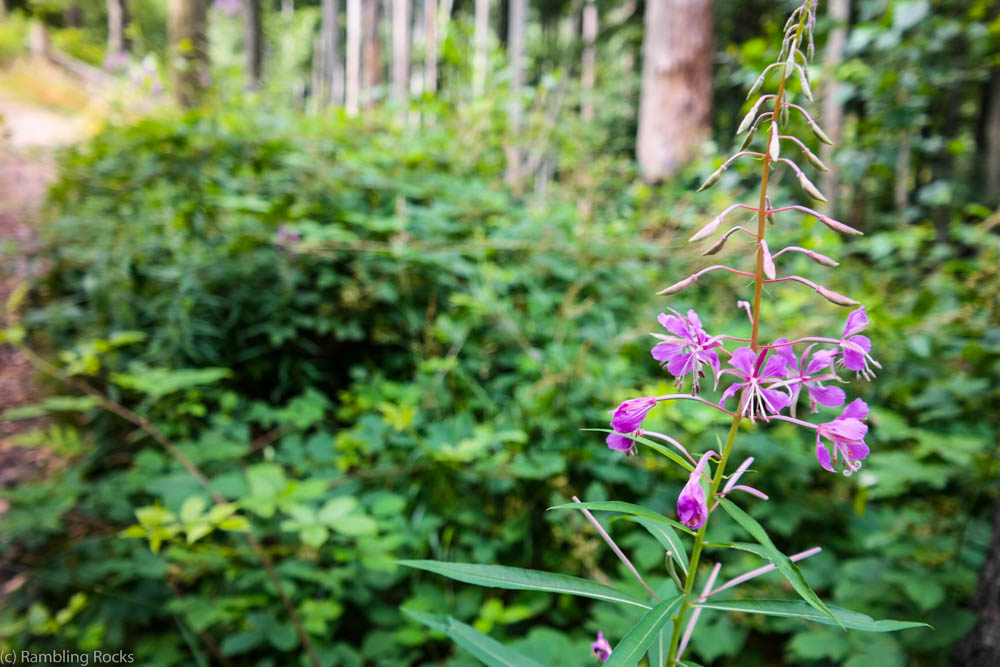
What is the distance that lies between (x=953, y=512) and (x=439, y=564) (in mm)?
1936

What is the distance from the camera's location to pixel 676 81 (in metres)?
4.72

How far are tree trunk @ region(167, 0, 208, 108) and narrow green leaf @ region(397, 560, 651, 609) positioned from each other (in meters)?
3.34

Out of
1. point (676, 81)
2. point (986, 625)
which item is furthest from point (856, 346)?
point (676, 81)

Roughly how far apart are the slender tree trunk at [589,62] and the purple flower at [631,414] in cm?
885

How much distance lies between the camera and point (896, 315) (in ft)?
8.20

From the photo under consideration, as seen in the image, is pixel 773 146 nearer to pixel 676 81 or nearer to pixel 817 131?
pixel 817 131

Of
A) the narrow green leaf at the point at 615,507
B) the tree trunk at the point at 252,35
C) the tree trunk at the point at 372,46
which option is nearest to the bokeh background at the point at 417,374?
the narrow green leaf at the point at 615,507

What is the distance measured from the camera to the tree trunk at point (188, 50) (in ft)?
12.1

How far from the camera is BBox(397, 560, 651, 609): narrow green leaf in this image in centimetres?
58

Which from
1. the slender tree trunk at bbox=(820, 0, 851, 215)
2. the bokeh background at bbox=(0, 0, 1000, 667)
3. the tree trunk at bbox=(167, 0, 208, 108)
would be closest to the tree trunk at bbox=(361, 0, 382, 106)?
the tree trunk at bbox=(167, 0, 208, 108)

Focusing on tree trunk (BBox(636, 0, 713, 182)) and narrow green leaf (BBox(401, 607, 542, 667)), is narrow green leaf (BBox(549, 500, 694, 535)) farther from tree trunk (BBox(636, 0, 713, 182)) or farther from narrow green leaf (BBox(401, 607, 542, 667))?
tree trunk (BBox(636, 0, 713, 182))

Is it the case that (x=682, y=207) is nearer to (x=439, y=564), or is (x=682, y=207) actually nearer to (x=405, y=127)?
Result: (x=405, y=127)

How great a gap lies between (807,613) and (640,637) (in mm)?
189

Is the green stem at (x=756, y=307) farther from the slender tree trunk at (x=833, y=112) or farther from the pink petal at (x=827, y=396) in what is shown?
the slender tree trunk at (x=833, y=112)
